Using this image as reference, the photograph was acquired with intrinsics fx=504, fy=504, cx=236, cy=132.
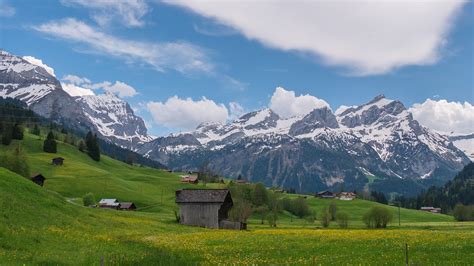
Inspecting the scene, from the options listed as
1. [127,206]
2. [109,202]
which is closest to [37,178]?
[109,202]

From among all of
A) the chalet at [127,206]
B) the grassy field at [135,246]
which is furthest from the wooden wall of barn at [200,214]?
the chalet at [127,206]

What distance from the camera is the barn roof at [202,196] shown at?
92188 millimetres

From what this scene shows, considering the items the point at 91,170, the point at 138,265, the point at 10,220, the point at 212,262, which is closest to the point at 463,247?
the point at 212,262

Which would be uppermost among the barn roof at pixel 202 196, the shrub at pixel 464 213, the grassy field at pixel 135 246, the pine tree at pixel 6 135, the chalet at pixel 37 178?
the pine tree at pixel 6 135

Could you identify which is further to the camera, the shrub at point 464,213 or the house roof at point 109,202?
the shrub at point 464,213

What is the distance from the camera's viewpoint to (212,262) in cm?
2841

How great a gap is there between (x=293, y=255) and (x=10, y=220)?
21.2 metres

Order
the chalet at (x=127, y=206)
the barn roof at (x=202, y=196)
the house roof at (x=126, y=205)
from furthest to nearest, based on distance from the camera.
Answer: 1. the house roof at (x=126, y=205)
2. the chalet at (x=127, y=206)
3. the barn roof at (x=202, y=196)

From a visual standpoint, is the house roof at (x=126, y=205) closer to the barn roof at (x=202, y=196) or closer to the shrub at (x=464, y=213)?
the barn roof at (x=202, y=196)

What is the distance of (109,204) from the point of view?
133625mm

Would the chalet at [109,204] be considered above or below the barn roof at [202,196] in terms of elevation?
below

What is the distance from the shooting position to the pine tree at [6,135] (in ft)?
624

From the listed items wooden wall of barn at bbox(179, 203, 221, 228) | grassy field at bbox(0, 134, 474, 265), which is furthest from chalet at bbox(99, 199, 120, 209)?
grassy field at bbox(0, 134, 474, 265)

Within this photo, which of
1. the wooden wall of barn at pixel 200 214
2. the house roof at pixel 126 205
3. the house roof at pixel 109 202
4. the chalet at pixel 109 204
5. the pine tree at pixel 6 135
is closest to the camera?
the wooden wall of barn at pixel 200 214
